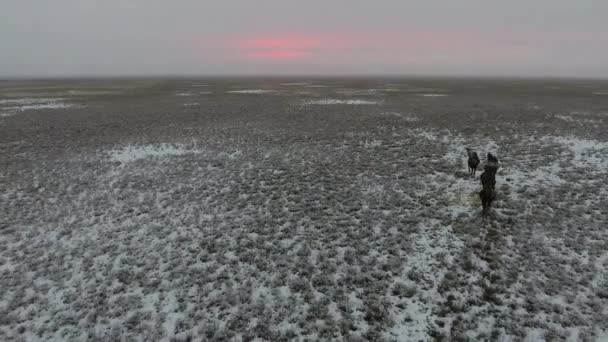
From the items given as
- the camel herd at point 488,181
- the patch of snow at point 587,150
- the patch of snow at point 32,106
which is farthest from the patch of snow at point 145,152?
the patch of snow at point 32,106

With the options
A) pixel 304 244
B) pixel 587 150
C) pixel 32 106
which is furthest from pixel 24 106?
pixel 587 150

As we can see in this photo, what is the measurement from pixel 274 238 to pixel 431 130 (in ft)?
64.6

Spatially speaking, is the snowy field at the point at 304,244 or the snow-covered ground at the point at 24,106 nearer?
the snowy field at the point at 304,244

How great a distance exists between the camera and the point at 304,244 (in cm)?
965

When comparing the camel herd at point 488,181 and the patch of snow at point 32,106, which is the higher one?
the patch of snow at point 32,106

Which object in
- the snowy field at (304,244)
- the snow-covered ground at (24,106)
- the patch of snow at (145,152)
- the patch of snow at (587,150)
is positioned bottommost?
the snowy field at (304,244)

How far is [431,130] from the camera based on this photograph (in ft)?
80.5

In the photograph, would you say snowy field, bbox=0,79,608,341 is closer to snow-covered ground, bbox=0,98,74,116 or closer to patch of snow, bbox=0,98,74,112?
snow-covered ground, bbox=0,98,74,116

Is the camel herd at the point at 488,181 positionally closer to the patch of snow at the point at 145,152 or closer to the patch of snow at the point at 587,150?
the patch of snow at the point at 587,150

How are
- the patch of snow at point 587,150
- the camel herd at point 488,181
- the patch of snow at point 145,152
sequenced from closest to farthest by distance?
the camel herd at point 488,181 < the patch of snow at point 587,150 < the patch of snow at point 145,152

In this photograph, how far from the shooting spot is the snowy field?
6.75 m

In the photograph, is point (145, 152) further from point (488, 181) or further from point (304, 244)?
point (488, 181)

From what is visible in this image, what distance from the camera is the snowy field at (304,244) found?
675 centimetres

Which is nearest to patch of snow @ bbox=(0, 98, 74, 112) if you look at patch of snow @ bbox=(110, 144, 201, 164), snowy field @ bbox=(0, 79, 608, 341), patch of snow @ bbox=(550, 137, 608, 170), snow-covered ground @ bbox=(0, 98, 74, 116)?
snow-covered ground @ bbox=(0, 98, 74, 116)
